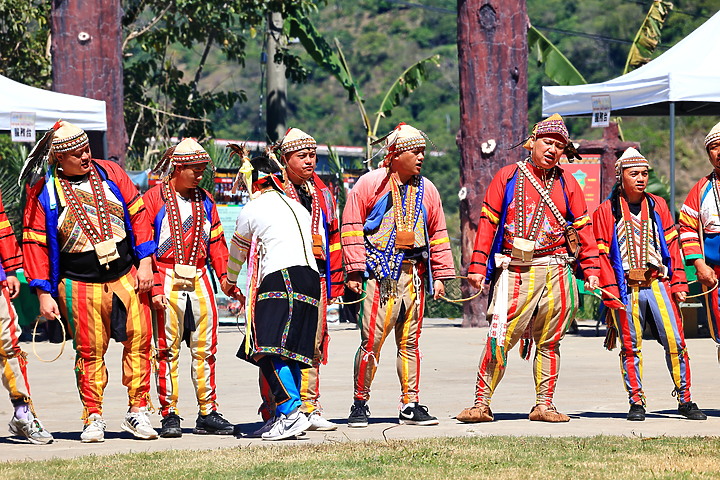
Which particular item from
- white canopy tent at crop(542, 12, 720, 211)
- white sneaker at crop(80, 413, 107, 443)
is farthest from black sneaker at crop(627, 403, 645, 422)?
white canopy tent at crop(542, 12, 720, 211)

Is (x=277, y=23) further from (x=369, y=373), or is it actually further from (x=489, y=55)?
(x=369, y=373)

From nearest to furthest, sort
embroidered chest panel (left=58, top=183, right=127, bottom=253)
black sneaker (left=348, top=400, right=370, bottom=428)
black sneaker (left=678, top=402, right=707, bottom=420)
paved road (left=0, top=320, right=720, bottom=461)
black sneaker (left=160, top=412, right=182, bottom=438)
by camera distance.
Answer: embroidered chest panel (left=58, top=183, right=127, bottom=253), paved road (left=0, top=320, right=720, bottom=461), black sneaker (left=160, top=412, right=182, bottom=438), black sneaker (left=348, top=400, right=370, bottom=428), black sneaker (left=678, top=402, right=707, bottom=420)

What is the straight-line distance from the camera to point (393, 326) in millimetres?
9461

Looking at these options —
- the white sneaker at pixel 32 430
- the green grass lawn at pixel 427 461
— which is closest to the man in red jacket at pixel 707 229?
the green grass lawn at pixel 427 461

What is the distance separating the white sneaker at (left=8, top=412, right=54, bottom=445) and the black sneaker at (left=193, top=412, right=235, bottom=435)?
992mm

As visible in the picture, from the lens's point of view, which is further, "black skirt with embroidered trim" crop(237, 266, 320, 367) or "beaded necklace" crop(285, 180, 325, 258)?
"beaded necklace" crop(285, 180, 325, 258)

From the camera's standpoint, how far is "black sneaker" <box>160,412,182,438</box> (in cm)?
896

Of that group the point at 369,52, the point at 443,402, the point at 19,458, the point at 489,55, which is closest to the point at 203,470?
the point at 19,458

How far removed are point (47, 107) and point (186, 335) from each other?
5871 mm

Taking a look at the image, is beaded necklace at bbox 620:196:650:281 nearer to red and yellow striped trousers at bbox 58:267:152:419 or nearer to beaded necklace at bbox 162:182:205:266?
beaded necklace at bbox 162:182:205:266

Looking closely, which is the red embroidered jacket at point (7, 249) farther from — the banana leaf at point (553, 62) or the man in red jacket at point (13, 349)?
the banana leaf at point (553, 62)

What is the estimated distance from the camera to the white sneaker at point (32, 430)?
875 centimetres

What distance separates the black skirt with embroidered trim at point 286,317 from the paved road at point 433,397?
0.58 m

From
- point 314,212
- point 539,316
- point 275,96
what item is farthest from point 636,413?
point 275,96
